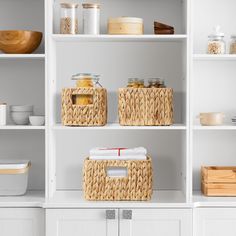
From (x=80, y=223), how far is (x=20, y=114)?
2.35ft

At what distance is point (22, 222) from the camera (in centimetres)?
322

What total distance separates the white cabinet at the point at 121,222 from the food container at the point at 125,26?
3.19 feet

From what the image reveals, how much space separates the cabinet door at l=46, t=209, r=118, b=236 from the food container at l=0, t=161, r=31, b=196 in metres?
0.29

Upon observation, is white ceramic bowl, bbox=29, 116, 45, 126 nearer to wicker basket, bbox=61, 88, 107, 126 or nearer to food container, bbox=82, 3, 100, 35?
wicker basket, bbox=61, 88, 107, 126

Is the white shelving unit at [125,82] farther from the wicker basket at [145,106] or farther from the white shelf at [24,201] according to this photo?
the wicker basket at [145,106]

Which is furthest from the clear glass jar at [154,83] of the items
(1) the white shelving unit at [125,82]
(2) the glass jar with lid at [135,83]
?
(1) the white shelving unit at [125,82]

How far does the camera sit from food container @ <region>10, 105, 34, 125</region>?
339 centimetres

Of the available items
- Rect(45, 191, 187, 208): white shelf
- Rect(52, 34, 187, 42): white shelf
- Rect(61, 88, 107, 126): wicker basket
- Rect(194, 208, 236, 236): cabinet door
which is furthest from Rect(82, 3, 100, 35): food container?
Rect(194, 208, 236, 236): cabinet door

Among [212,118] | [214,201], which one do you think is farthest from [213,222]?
[212,118]

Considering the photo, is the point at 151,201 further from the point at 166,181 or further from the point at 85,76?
the point at 85,76

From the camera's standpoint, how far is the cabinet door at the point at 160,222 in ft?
10.4

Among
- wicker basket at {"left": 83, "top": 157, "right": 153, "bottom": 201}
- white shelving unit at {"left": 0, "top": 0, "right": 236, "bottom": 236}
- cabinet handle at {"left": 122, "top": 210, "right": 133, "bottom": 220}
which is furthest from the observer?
white shelving unit at {"left": 0, "top": 0, "right": 236, "bottom": 236}

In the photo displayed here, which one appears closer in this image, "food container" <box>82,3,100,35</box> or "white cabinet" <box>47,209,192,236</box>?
"white cabinet" <box>47,209,192,236</box>

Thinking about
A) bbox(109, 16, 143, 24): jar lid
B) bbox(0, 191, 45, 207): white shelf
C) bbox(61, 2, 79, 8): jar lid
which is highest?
bbox(61, 2, 79, 8): jar lid
